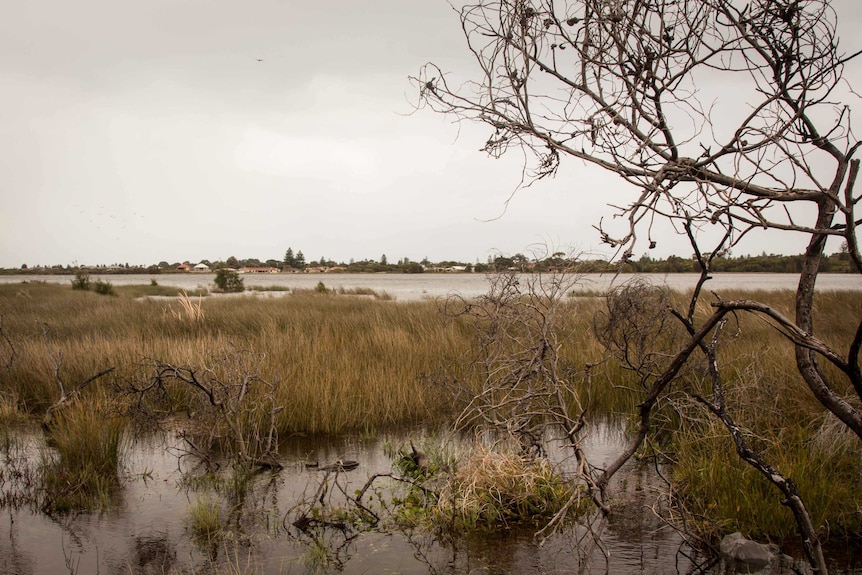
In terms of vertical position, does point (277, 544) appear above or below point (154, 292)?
below

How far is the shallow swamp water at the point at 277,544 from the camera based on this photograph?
4.30m

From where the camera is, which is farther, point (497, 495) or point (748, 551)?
point (497, 495)

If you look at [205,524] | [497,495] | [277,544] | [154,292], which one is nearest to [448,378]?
[497,495]

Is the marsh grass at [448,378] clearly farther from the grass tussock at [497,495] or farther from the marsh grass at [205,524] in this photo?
the marsh grass at [205,524]

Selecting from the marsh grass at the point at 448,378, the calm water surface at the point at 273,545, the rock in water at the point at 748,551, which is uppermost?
the marsh grass at the point at 448,378

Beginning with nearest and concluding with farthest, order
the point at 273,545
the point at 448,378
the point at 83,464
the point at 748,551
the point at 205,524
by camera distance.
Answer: the point at 748,551, the point at 273,545, the point at 205,524, the point at 83,464, the point at 448,378

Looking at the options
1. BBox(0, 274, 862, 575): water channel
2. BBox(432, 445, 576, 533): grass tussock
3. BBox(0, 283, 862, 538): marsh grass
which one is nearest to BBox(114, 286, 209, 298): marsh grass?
BBox(0, 283, 862, 538): marsh grass

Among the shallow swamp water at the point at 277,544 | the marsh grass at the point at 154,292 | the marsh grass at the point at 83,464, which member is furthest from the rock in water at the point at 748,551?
the marsh grass at the point at 154,292

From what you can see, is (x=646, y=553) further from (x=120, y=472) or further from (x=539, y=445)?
(x=120, y=472)

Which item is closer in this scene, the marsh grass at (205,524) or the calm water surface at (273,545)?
the calm water surface at (273,545)

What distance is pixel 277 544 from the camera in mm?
4648

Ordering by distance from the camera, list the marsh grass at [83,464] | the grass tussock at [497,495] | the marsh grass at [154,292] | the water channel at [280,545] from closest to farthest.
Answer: the water channel at [280,545] < the grass tussock at [497,495] < the marsh grass at [83,464] < the marsh grass at [154,292]

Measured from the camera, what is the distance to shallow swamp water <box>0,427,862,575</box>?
14.1 ft

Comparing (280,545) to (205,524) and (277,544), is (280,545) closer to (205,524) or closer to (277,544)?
(277,544)
